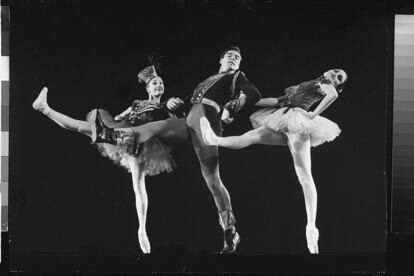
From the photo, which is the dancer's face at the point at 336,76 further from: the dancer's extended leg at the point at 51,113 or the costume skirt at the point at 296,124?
the dancer's extended leg at the point at 51,113

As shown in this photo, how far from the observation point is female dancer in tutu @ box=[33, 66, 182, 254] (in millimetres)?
4910

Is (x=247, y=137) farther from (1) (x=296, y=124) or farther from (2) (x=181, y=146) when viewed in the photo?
(2) (x=181, y=146)

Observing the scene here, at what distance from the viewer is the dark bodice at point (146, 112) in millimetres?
4926

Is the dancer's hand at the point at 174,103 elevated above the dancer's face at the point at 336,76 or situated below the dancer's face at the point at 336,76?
below

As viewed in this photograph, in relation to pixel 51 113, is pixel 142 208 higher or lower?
lower

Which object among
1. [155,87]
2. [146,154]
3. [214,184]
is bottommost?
[214,184]

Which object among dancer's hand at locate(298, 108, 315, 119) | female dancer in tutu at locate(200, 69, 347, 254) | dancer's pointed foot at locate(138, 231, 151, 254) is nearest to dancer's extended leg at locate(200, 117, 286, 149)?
female dancer in tutu at locate(200, 69, 347, 254)

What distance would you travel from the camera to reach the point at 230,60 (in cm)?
491

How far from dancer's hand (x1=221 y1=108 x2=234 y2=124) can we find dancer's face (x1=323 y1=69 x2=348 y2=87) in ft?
2.51

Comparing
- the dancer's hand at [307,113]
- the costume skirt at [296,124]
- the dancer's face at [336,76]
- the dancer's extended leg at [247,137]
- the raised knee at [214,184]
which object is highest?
the dancer's face at [336,76]

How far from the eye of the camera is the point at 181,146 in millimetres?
4941

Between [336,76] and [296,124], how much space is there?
0.46m

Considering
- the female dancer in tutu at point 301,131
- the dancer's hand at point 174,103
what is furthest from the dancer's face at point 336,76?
the dancer's hand at point 174,103

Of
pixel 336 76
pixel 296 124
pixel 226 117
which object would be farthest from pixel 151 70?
pixel 336 76
